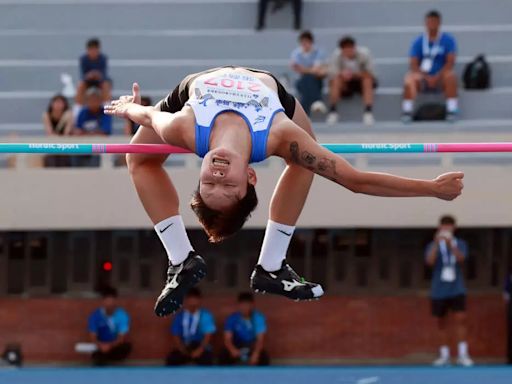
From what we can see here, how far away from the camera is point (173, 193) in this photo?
8562 millimetres

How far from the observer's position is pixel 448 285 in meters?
14.7

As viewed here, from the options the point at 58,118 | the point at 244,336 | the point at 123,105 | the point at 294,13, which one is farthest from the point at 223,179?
the point at 294,13

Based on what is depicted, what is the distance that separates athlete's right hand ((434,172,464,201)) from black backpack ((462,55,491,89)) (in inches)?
300

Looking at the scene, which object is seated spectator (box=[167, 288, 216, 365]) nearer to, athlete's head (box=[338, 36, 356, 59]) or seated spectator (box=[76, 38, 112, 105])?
seated spectator (box=[76, 38, 112, 105])

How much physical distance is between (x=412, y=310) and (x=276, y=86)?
8.28 m

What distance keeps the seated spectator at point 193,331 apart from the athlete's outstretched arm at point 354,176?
753 centimetres

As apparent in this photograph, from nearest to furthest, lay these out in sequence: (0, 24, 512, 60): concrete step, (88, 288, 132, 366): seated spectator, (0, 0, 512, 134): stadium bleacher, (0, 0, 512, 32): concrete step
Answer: (88, 288, 132, 366): seated spectator
(0, 0, 512, 134): stadium bleacher
(0, 24, 512, 60): concrete step
(0, 0, 512, 32): concrete step

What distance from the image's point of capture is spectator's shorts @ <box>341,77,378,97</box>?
1497 cm

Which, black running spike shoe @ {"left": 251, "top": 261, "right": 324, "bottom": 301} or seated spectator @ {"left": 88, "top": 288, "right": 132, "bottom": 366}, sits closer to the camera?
black running spike shoe @ {"left": 251, "top": 261, "right": 324, "bottom": 301}


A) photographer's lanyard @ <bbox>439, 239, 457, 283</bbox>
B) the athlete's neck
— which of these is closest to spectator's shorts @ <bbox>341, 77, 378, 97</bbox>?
photographer's lanyard @ <bbox>439, 239, 457, 283</bbox>

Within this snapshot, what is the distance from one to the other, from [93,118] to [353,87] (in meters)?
2.60

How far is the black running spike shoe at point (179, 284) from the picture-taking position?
8328 millimetres

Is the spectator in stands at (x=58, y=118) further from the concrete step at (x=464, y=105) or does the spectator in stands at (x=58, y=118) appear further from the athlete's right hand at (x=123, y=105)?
the athlete's right hand at (x=123, y=105)

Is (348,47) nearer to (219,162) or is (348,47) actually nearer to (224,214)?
(224,214)
